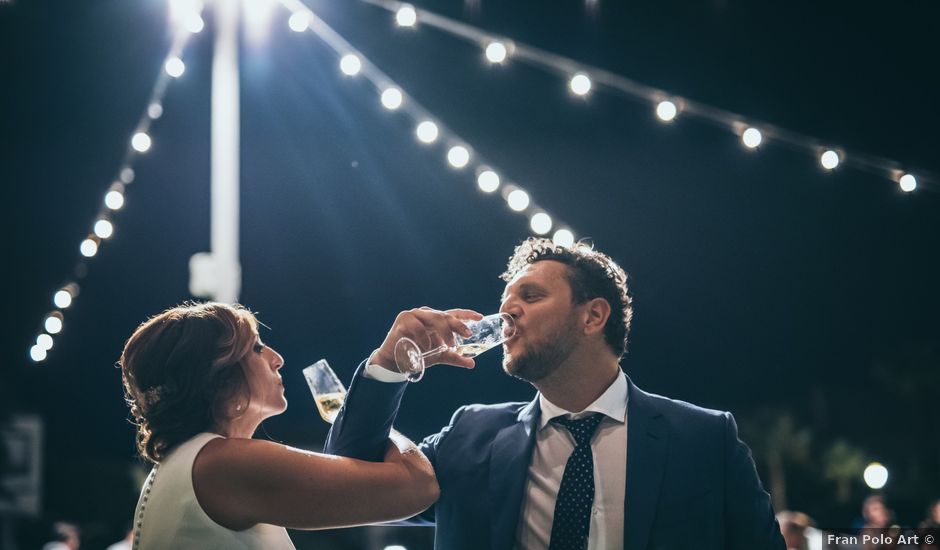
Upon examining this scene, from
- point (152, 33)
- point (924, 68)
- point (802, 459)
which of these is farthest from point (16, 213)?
point (802, 459)

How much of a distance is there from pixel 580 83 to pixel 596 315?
59.0 inches

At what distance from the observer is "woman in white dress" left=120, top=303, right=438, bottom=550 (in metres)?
1.87

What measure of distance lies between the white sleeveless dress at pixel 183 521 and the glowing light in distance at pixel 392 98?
7.50 ft

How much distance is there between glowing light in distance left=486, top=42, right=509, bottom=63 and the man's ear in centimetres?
148

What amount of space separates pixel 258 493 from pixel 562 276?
4.21 ft

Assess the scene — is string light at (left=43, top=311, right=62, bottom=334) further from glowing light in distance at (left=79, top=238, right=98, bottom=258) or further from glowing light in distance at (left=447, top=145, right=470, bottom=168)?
glowing light in distance at (left=447, top=145, right=470, bottom=168)

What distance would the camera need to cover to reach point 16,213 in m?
7.05

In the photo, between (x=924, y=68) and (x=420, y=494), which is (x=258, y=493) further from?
(x=924, y=68)

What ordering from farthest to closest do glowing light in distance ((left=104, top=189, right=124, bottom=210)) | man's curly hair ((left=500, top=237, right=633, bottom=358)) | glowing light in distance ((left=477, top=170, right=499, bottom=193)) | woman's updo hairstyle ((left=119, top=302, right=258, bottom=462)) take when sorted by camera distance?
1. glowing light in distance ((left=104, top=189, right=124, bottom=210))
2. glowing light in distance ((left=477, top=170, right=499, bottom=193))
3. man's curly hair ((left=500, top=237, right=633, bottom=358))
4. woman's updo hairstyle ((left=119, top=302, right=258, bottom=462))

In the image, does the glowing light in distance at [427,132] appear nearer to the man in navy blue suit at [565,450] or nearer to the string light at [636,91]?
the string light at [636,91]

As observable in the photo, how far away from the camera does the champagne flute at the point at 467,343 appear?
220cm

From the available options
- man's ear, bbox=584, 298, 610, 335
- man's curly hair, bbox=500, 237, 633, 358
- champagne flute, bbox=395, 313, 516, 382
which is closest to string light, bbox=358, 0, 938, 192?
man's curly hair, bbox=500, 237, 633, 358

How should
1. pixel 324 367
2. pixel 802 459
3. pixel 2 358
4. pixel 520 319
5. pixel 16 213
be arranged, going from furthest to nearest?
1. pixel 802 459
2. pixel 2 358
3. pixel 16 213
4. pixel 520 319
5. pixel 324 367

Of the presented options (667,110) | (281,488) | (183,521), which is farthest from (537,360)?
(667,110)
